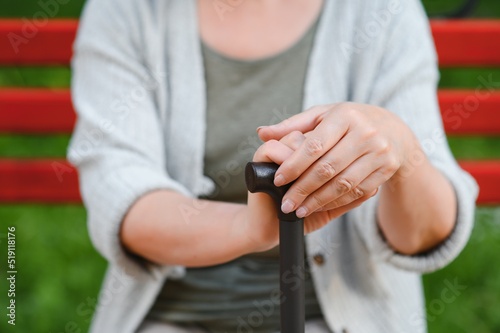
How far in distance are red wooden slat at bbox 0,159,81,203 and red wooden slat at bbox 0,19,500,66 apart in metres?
0.21

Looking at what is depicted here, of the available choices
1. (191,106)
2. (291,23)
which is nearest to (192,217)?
(191,106)

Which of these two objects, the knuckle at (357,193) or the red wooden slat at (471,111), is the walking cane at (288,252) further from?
the red wooden slat at (471,111)

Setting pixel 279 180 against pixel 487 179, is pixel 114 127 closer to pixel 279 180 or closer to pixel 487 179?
pixel 279 180

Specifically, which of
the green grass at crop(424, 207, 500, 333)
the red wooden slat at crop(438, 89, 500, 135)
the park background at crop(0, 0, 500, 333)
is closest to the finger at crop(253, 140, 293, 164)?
the red wooden slat at crop(438, 89, 500, 135)

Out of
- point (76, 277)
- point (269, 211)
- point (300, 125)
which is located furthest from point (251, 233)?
point (76, 277)

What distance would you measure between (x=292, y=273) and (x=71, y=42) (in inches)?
39.6

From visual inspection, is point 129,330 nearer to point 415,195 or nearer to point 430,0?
point 415,195

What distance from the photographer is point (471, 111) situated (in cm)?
171

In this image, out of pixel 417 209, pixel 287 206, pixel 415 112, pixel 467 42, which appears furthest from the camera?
pixel 467 42

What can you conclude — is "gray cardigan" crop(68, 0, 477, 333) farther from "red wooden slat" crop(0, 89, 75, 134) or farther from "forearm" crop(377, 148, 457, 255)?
"red wooden slat" crop(0, 89, 75, 134)

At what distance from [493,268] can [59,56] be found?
4.34 feet

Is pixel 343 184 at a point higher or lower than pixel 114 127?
higher

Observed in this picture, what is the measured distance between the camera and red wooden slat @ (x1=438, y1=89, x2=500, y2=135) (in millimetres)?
1702

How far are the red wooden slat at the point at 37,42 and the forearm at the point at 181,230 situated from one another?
2.05 ft
